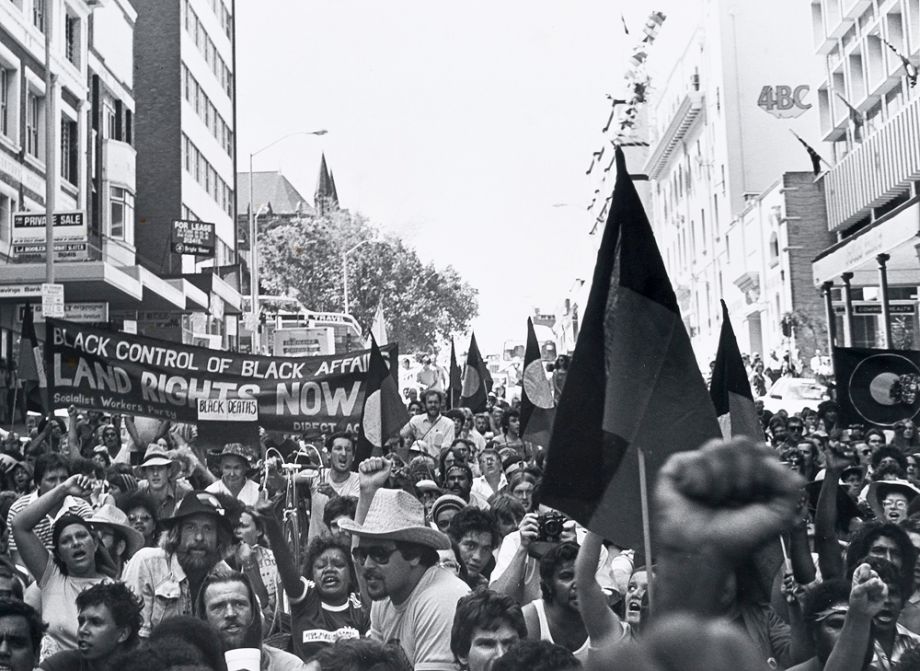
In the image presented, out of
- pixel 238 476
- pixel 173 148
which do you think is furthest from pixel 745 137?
pixel 238 476

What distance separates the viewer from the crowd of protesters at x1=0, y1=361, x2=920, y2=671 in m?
2.24

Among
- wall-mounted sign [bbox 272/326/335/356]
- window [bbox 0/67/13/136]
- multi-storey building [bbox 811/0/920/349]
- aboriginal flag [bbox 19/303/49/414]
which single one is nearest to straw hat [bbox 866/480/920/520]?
aboriginal flag [bbox 19/303/49/414]

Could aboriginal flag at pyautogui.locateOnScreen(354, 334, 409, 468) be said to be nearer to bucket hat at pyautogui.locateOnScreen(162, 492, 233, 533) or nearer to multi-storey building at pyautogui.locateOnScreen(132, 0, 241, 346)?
bucket hat at pyautogui.locateOnScreen(162, 492, 233, 533)

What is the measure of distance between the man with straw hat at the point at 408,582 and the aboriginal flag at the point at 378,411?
5453 mm

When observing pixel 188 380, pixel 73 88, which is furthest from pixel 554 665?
pixel 73 88

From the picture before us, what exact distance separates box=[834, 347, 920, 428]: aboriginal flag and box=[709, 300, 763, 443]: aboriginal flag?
16.5 ft

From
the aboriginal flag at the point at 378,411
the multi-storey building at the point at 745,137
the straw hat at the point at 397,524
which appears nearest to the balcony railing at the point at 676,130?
the multi-storey building at the point at 745,137

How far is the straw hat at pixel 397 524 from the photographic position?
20.5ft

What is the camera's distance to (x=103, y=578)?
23.9ft

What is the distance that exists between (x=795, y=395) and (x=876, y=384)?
17.7m

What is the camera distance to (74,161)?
127 ft

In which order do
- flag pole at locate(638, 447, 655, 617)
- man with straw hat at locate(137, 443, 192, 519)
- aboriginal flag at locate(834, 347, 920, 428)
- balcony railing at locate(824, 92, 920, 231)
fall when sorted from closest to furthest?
flag pole at locate(638, 447, 655, 617), man with straw hat at locate(137, 443, 192, 519), aboriginal flag at locate(834, 347, 920, 428), balcony railing at locate(824, 92, 920, 231)

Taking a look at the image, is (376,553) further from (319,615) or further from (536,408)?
(536,408)

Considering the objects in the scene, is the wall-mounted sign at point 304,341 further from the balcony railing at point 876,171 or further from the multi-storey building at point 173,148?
the balcony railing at point 876,171
